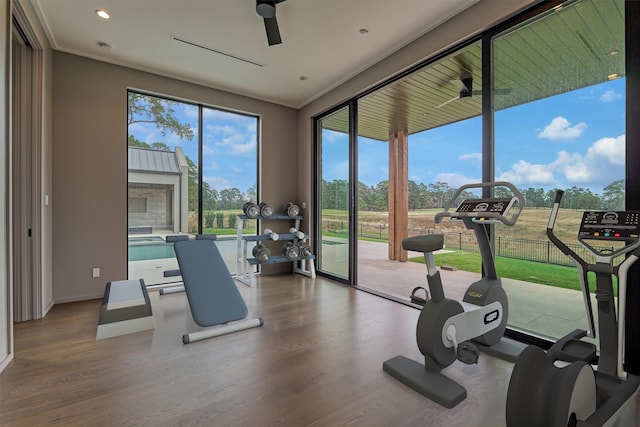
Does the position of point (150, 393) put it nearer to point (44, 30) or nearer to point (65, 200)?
point (65, 200)

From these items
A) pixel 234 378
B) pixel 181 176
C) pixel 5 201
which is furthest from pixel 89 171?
pixel 234 378

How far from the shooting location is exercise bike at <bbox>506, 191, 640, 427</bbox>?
53.4 inches

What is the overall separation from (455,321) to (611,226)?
3.46 ft

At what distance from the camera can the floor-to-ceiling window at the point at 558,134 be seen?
2.17 metres

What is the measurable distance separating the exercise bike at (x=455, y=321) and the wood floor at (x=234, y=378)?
0.10m

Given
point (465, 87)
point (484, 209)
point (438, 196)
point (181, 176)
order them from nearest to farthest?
point (484, 209) < point (465, 87) < point (181, 176) < point (438, 196)

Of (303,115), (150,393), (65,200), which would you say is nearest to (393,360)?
(150,393)

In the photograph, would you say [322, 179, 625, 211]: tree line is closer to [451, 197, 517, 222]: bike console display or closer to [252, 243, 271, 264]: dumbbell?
[451, 197, 517, 222]: bike console display

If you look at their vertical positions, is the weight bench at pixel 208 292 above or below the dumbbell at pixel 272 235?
below

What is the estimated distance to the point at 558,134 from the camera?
2.43 metres

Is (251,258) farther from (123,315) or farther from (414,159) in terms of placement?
(414,159)

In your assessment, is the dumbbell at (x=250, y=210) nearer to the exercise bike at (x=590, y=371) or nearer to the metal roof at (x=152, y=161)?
the metal roof at (x=152, y=161)

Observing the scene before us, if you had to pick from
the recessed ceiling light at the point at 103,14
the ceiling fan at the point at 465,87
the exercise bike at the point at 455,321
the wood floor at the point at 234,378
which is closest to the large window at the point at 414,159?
the ceiling fan at the point at 465,87

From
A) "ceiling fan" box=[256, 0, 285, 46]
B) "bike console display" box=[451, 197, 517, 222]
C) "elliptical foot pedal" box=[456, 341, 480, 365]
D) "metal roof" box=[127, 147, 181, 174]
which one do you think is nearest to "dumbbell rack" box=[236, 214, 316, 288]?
"metal roof" box=[127, 147, 181, 174]
